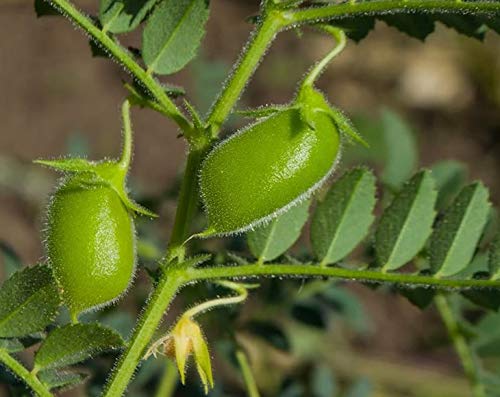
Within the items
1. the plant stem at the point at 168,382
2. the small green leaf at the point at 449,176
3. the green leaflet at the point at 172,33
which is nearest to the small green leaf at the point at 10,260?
the plant stem at the point at 168,382

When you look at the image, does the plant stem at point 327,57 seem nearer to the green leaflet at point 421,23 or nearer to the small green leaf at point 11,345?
the green leaflet at point 421,23

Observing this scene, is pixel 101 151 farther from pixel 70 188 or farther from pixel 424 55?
pixel 70 188

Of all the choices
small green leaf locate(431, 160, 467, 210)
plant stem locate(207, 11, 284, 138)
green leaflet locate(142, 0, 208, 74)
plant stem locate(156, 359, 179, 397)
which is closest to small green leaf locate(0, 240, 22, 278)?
plant stem locate(156, 359, 179, 397)

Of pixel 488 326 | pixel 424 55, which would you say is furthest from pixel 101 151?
pixel 488 326

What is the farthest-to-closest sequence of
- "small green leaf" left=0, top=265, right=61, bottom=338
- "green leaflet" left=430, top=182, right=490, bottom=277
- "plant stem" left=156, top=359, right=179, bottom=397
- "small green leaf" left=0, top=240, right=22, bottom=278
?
1. "plant stem" left=156, top=359, right=179, bottom=397
2. "small green leaf" left=0, top=240, right=22, bottom=278
3. "green leaflet" left=430, top=182, right=490, bottom=277
4. "small green leaf" left=0, top=265, right=61, bottom=338

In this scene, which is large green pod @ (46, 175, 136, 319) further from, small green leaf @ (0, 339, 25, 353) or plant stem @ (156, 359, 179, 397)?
plant stem @ (156, 359, 179, 397)

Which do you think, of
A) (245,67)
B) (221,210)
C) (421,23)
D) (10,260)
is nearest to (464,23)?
(421,23)

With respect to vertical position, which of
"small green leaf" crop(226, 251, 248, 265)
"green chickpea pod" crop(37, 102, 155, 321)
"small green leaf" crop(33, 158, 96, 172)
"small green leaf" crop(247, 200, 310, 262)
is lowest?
"green chickpea pod" crop(37, 102, 155, 321)
